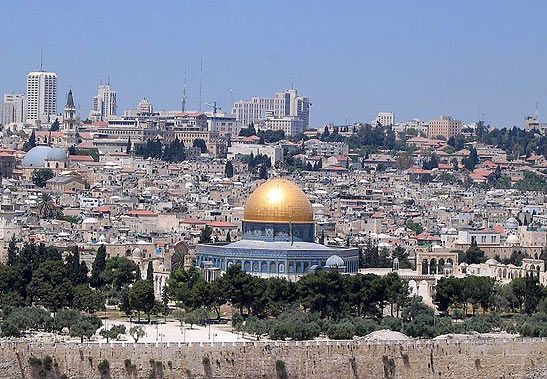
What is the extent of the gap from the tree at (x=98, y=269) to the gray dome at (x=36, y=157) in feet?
184

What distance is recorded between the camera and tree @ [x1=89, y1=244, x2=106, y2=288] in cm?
6519

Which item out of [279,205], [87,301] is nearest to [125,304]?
[87,301]

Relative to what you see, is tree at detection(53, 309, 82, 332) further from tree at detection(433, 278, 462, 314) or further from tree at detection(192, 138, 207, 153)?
tree at detection(192, 138, 207, 153)

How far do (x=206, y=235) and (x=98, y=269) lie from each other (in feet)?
51.6

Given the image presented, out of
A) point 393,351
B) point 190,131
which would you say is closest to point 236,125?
point 190,131

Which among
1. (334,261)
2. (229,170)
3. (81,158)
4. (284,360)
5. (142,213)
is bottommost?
(284,360)

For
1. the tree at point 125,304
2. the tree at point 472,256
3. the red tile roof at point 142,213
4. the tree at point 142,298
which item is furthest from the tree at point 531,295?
the red tile roof at point 142,213

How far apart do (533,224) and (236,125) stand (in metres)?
88.2

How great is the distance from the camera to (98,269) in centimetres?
6725

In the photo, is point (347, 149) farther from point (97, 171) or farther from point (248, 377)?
point (248, 377)

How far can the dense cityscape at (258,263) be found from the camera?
47531mm

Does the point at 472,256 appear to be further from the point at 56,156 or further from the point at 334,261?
the point at 56,156

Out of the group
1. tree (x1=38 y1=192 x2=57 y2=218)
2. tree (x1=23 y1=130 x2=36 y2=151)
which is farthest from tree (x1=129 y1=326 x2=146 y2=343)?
tree (x1=23 y1=130 x2=36 y2=151)

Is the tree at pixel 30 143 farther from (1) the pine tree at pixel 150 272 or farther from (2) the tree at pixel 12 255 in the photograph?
(1) the pine tree at pixel 150 272
